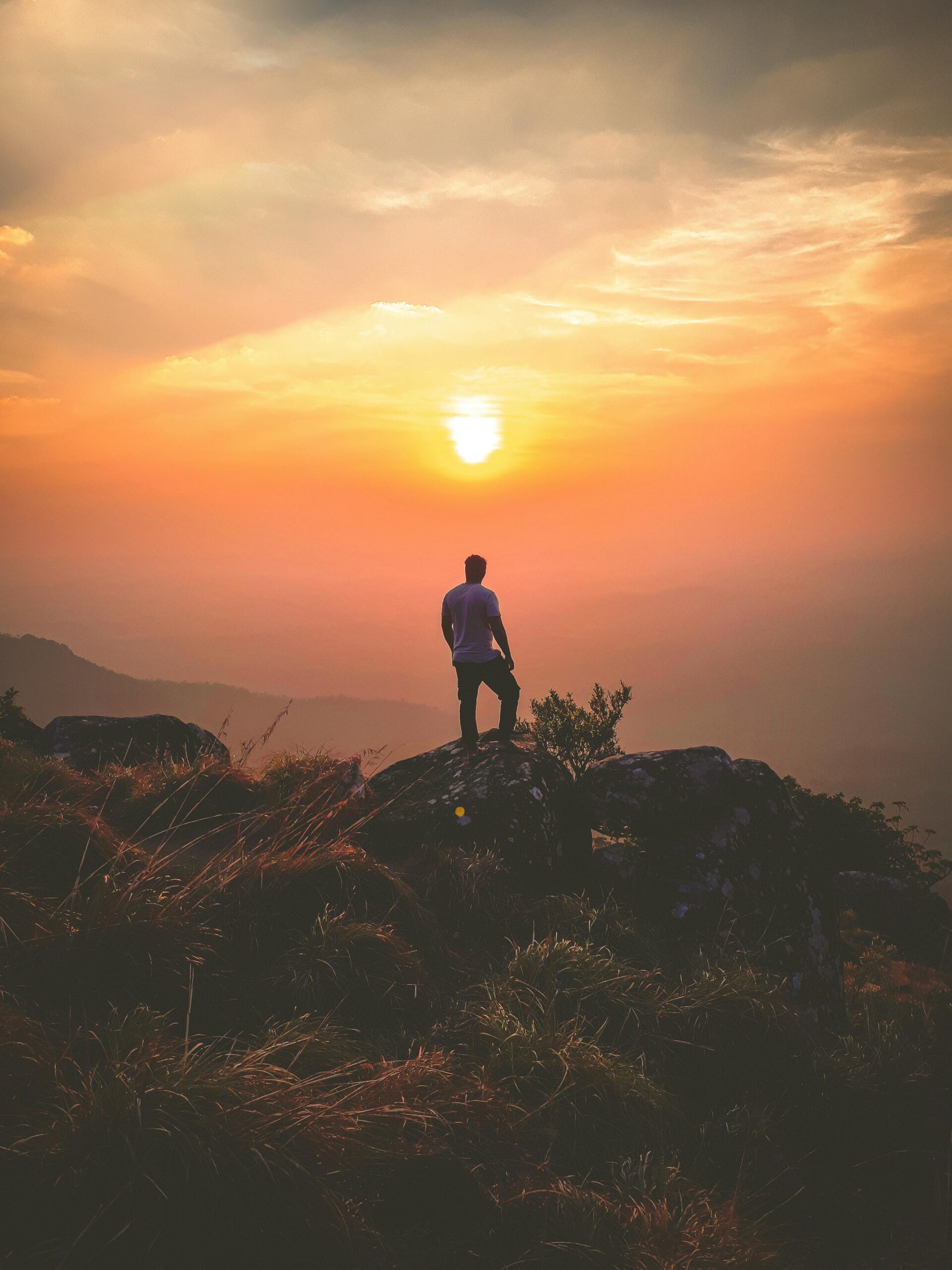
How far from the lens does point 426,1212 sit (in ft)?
9.98

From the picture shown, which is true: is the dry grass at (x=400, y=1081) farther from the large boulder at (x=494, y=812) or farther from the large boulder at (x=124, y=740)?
the large boulder at (x=124, y=740)

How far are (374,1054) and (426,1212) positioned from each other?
1.05 meters

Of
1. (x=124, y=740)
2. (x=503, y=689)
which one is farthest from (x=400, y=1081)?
(x=124, y=740)

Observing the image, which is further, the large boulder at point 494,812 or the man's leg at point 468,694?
the man's leg at point 468,694

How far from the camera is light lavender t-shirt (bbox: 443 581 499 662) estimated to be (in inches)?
376

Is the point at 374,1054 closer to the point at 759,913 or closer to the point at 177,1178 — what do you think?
the point at 177,1178

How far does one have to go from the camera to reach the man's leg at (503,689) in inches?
378

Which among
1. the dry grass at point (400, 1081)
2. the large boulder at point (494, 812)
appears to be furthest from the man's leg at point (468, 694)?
the dry grass at point (400, 1081)

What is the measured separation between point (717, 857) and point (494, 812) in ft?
7.97

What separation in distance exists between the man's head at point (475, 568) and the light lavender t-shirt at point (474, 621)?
16 centimetres

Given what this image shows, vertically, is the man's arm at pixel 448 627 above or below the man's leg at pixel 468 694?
above

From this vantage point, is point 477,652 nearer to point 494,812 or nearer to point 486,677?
point 486,677

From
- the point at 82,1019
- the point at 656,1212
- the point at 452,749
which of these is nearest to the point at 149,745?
the point at 452,749

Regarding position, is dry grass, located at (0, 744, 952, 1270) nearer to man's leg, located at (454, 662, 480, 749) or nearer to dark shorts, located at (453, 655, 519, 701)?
man's leg, located at (454, 662, 480, 749)
